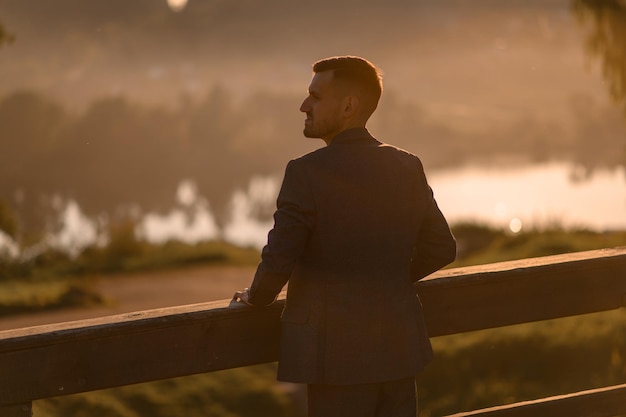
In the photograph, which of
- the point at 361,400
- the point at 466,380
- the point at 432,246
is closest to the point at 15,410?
the point at 361,400

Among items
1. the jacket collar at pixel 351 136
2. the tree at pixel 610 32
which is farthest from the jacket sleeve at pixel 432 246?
the tree at pixel 610 32

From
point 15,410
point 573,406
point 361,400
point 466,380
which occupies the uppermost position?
point 15,410

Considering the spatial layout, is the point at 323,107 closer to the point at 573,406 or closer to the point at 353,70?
the point at 353,70

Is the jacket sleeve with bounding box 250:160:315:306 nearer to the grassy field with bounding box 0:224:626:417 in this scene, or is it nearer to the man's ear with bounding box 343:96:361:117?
the man's ear with bounding box 343:96:361:117

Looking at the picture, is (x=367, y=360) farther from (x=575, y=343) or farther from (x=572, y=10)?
(x=572, y=10)

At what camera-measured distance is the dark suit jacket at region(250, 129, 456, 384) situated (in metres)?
2.89

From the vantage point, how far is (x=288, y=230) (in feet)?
9.32

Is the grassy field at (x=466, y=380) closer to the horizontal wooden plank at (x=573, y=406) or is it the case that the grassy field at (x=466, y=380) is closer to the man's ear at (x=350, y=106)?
the horizontal wooden plank at (x=573, y=406)

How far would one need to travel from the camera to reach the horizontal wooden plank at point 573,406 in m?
3.58

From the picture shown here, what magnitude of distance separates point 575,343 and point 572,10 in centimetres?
341

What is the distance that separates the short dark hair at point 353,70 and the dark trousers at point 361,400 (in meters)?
0.96

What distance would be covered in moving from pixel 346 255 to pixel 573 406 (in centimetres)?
132

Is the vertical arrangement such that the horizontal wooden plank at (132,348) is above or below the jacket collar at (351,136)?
below

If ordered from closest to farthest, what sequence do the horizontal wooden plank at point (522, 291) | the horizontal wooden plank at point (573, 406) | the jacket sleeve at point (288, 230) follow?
the jacket sleeve at point (288, 230) → the horizontal wooden plank at point (522, 291) → the horizontal wooden plank at point (573, 406)
